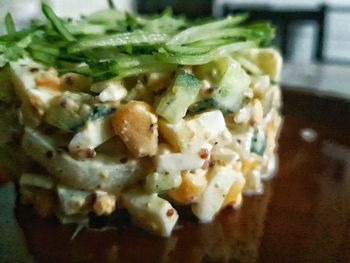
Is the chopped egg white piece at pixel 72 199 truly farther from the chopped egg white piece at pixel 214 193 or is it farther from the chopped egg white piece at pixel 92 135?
the chopped egg white piece at pixel 214 193

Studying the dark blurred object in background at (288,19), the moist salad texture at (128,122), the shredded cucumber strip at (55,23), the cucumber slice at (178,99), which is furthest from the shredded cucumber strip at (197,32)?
the dark blurred object in background at (288,19)

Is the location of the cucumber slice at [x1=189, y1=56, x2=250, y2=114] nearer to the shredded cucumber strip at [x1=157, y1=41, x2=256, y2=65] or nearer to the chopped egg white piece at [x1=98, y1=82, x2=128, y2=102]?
the shredded cucumber strip at [x1=157, y1=41, x2=256, y2=65]

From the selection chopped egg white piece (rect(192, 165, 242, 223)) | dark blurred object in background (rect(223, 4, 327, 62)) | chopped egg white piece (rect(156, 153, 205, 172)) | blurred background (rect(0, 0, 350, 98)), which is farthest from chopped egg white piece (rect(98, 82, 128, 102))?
dark blurred object in background (rect(223, 4, 327, 62))

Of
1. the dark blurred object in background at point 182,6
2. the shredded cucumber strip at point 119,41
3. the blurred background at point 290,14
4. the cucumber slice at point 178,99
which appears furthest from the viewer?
the dark blurred object in background at point 182,6

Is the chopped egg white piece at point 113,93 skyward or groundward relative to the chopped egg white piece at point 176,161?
skyward

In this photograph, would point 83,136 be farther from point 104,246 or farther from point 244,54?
point 244,54

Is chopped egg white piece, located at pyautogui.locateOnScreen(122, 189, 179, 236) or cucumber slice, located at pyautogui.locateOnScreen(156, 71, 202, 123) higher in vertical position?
cucumber slice, located at pyautogui.locateOnScreen(156, 71, 202, 123)
